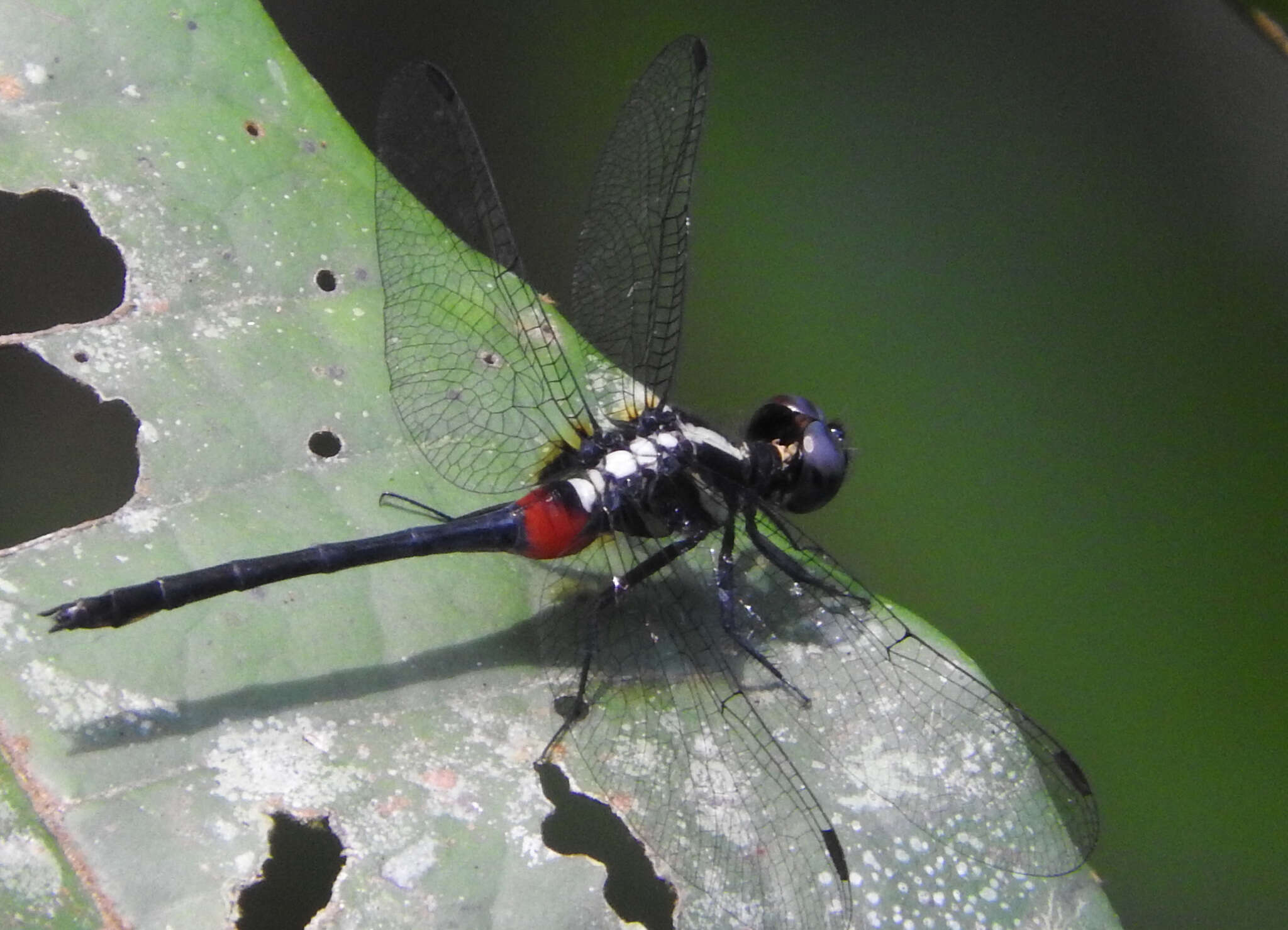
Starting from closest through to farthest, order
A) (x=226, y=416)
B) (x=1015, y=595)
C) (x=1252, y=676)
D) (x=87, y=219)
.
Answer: (x=226, y=416) → (x=87, y=219) → (x=1252, y=676) → (x=1015, y=595)

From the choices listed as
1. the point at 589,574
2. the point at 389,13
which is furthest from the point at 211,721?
the point at 389,13

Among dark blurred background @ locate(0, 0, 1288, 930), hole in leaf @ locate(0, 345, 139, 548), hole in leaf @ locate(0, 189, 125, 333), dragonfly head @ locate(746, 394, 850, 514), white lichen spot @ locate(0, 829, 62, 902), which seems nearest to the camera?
white lichen spot @ locate(0, 829, 62, 902)

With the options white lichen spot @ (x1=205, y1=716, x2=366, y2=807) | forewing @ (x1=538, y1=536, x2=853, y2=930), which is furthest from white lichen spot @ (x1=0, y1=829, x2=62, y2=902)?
forewing @ (x1=538, y1=536, x2=853, y2=930)

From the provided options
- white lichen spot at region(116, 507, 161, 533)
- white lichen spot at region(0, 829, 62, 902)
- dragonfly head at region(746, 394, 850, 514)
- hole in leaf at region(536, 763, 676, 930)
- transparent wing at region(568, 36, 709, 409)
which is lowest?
white lichen spot at region(0, 829, 62, 902)

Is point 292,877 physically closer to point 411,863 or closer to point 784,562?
point 411,863

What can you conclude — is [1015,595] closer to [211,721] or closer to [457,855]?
[457,855]

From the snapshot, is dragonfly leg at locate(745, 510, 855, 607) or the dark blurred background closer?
dragonfly leg at locate(745, 510, 855, 607)

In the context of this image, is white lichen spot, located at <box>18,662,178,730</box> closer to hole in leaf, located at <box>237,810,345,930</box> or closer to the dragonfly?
the dragonfly
